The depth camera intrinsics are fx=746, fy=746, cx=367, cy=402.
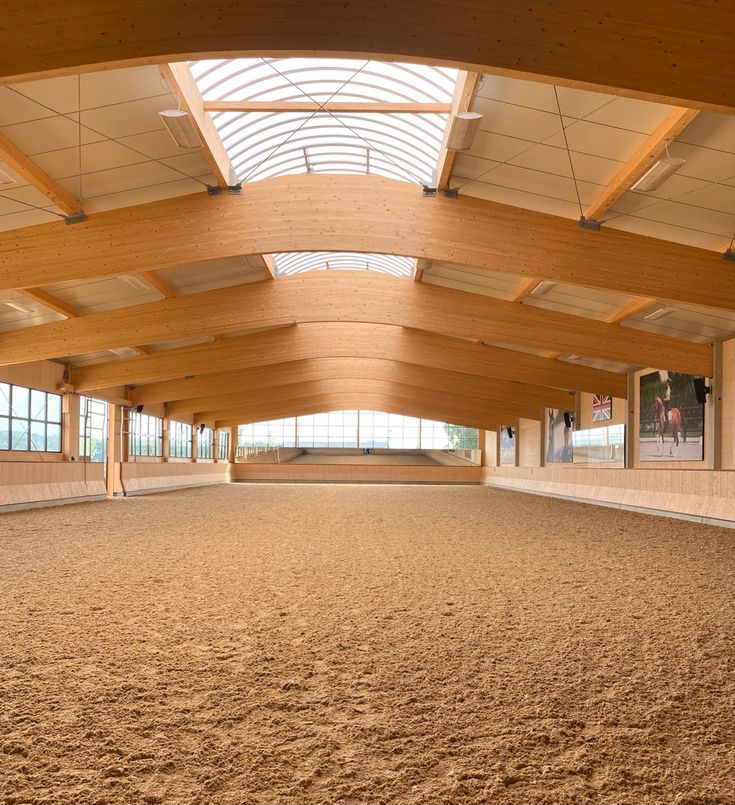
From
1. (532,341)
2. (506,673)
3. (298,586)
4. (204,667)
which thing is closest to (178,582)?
(298,586)

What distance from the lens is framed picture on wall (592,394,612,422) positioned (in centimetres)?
3023

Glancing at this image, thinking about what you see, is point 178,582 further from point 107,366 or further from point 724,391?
point 107,366

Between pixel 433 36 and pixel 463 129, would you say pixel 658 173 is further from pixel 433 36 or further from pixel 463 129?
pixel 433 36

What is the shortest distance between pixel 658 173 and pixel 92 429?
27.3m

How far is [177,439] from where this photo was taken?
47.6 metres

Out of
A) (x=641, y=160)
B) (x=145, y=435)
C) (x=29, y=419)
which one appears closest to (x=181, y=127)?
(x=641, y=160)

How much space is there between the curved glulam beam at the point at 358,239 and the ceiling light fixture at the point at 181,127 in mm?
4067

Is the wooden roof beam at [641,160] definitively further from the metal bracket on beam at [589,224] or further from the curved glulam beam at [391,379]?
the curved glulam beam at [391,379]

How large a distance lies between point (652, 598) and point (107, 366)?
25.3 m

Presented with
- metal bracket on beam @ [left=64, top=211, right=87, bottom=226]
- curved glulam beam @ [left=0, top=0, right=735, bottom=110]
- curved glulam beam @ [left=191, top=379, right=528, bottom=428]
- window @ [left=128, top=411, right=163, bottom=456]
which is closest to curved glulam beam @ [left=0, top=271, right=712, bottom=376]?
metal bracket on beam @ [left=64, top=211, right=87, bottom=226]

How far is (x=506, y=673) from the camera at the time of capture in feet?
15.9

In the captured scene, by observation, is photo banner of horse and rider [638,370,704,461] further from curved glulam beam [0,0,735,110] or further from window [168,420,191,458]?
window [168,420,191,458]

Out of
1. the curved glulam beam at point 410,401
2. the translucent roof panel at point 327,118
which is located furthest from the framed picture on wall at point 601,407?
the translucent roof panel at point 327,118

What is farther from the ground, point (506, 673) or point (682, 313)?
point (682, 313)
